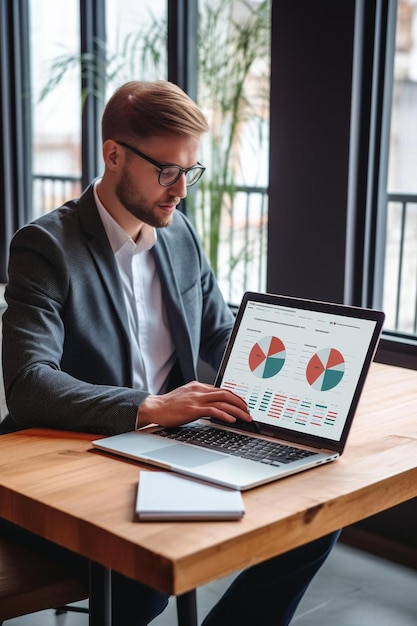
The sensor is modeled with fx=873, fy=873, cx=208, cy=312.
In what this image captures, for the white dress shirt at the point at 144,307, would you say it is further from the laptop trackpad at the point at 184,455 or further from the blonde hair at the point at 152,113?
the laptop trackpad at the point at 184,455

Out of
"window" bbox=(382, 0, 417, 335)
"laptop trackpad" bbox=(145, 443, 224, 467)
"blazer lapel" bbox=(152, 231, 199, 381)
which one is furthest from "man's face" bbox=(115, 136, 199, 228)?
"window" bbox=(382, 0, 417, 335)

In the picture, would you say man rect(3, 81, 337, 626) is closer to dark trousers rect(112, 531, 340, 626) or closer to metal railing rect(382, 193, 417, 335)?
dark trousers rect(112, 531, 340, 626)

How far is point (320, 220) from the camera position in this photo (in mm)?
2842

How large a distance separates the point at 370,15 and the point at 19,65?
7.56 ft

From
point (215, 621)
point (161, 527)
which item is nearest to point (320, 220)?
point (215, 621)

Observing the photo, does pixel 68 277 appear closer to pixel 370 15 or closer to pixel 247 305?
pixel 247 305

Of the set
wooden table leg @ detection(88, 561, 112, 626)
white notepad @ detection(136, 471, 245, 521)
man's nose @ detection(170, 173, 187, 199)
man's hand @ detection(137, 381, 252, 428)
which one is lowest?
wooden table leg @ detection(88, 561, 112, 626)

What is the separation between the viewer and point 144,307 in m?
2.05

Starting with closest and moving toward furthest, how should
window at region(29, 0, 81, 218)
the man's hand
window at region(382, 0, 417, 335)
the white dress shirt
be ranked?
the man's hand → the white dress shirt → window at region(382, 0, 417, 335) → window at region(29, 0, 81, 218)

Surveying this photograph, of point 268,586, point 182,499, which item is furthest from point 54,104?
point 182,499

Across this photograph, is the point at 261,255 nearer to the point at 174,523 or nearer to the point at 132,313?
the point at 132,313

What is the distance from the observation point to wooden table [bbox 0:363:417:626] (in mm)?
1123

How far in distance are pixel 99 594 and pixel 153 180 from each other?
0.90 metres

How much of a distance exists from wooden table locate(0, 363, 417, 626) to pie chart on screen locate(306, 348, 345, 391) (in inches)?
4.8
